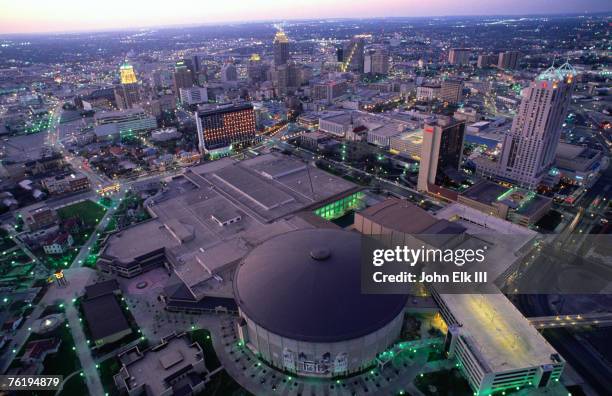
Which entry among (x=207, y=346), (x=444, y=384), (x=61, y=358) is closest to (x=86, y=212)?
(x=61, y=358)

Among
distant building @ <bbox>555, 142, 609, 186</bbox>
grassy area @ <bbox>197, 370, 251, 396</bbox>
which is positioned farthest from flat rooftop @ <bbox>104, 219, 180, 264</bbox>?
distant building @ <bbox>555, 142, 609, 186</bbox>

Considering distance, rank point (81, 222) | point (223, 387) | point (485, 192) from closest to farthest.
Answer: point (223, 387)
point (81, 222)
point (485, 192)

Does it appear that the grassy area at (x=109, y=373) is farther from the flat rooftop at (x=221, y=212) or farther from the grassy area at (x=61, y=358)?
the flat rooftop at (x=221, y=212)

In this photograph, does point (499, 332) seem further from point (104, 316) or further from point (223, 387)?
point (104, 316)

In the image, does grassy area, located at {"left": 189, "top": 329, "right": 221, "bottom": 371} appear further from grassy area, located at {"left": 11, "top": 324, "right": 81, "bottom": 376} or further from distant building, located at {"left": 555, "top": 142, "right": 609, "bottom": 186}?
distant building, located at {"left": 555, "top": 142, "right": 609, "bottom": 186}

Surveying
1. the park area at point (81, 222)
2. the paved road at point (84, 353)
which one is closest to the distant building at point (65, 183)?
the park area at point (81, 222)
